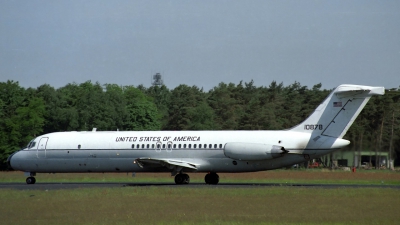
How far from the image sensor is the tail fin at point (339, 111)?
111 ft

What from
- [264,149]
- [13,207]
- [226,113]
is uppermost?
[226,113]

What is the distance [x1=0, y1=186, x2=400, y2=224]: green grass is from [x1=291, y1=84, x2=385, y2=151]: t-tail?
5076 mm

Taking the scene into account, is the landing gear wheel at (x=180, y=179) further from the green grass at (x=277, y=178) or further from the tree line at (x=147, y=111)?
the tree line at (x=147, y=111)

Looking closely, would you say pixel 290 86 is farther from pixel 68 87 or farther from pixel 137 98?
pixel 68 87

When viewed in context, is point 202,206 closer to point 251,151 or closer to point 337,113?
point 251,151

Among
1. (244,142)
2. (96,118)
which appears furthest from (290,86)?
(244,142)

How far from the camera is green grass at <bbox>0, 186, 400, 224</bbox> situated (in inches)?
794

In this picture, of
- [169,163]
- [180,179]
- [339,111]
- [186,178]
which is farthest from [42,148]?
[339,111]

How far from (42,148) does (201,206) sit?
19943 millimetres

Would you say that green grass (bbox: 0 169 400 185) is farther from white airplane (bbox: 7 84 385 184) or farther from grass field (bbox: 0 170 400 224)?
grass field (bbox: 0 170 400 224)

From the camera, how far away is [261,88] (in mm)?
109125

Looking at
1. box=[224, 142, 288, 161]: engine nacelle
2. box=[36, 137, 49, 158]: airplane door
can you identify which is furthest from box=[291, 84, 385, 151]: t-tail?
box=[36, 137, 49, 158]: airplane door

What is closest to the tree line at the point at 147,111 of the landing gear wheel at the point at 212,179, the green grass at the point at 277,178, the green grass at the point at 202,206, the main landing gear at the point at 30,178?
the green grass at the point at 277,178

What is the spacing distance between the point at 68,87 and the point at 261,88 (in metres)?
30.4
